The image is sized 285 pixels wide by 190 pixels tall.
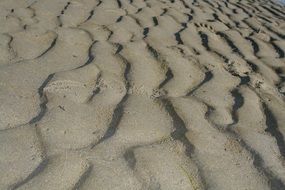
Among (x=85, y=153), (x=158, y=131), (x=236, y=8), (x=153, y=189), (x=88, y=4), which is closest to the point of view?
(x=153, y=189)

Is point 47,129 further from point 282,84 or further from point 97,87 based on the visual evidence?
point 282,84

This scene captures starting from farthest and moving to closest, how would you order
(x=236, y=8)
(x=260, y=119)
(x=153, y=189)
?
1. (x=236, y=8)
2. (x=260, y=119)
3. (x=153, y=189)

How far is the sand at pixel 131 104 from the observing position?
172 cm

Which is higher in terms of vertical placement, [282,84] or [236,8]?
[282,84]

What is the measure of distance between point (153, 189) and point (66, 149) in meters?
0.36

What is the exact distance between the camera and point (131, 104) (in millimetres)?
2176

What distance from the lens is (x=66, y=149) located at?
1775mm

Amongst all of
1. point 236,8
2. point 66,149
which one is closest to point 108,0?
point 236,8

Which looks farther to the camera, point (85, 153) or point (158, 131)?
point (158, 131)

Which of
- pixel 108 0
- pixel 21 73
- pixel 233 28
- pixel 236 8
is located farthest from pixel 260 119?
pixel 236 8

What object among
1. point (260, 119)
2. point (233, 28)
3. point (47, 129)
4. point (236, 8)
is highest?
point (47, 129)

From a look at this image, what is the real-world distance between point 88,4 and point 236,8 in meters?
1.92

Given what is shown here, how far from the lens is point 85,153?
176 centimetres

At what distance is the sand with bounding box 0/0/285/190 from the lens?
5.64ft
